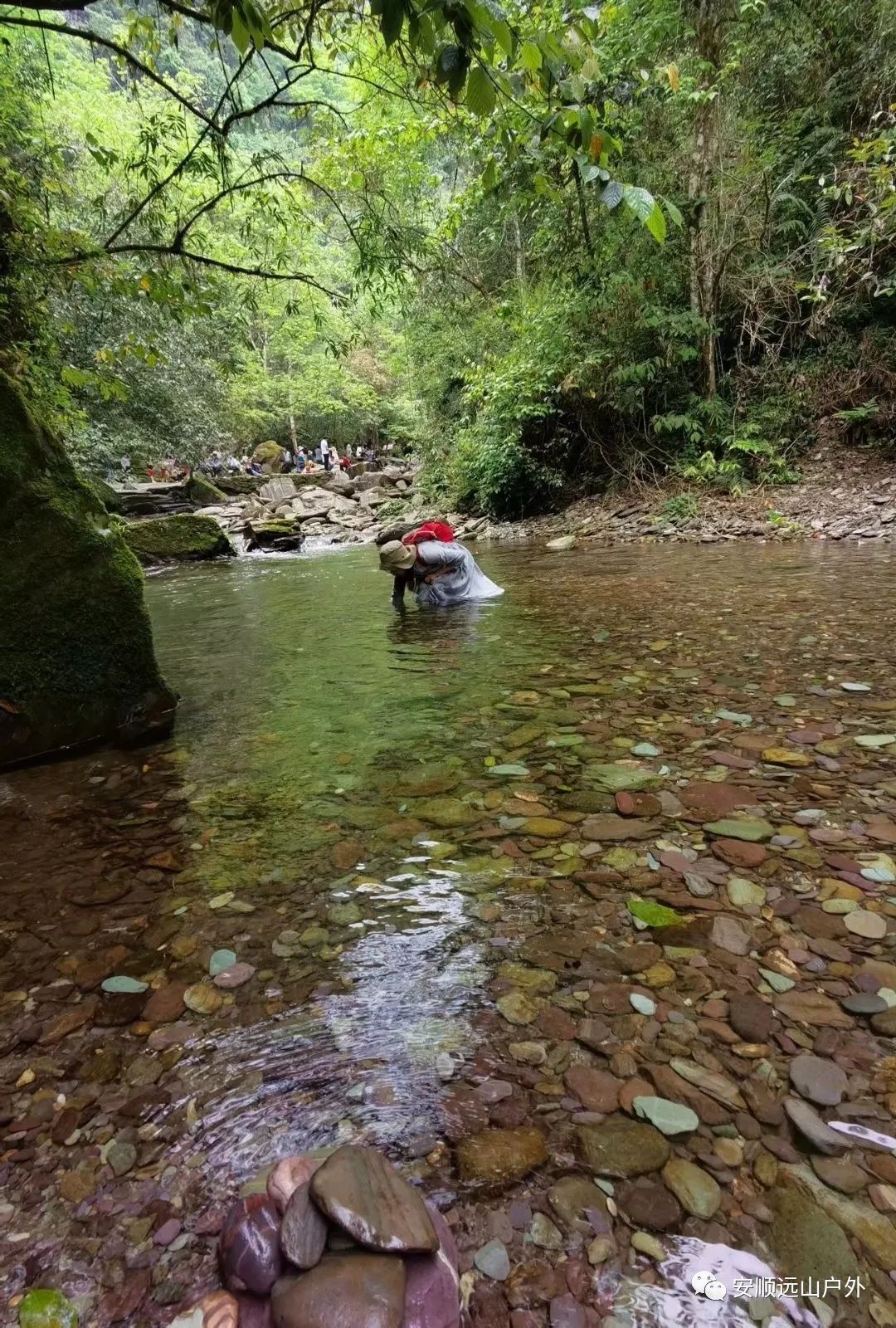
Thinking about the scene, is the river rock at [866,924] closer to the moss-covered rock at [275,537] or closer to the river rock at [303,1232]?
the river rock at [303,1232]

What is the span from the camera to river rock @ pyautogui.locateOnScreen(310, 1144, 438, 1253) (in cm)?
95

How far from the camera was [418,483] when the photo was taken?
22359 mm

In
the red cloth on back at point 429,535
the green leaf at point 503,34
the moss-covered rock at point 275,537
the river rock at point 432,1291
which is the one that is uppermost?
the green leaf at point 503,34

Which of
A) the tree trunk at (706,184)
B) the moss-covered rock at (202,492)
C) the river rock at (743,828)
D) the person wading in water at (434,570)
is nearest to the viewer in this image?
the river rock at (743,828)

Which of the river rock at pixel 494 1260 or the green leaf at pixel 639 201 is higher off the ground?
the green leaf at pixel 639 201

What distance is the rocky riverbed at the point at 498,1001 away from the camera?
3.45ft

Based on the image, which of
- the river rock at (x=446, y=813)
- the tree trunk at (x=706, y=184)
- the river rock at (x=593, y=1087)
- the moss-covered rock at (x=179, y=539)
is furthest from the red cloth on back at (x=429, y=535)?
the moss-covered rock at (x=179, y=539)

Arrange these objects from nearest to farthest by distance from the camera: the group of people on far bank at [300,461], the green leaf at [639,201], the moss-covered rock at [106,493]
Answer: the green leaf at [639,201] → the moss-covered rock at [106,493] → the group of people on far bank at [300,461]

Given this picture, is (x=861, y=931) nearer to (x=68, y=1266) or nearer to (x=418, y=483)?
(x=68, y=1266)

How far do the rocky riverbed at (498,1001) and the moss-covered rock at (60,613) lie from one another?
1.32 feet

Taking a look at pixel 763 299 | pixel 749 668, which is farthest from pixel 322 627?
pixel 763 299

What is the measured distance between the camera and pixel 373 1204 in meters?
1.00

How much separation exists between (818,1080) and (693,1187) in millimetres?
381

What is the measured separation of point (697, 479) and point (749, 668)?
9.86m
